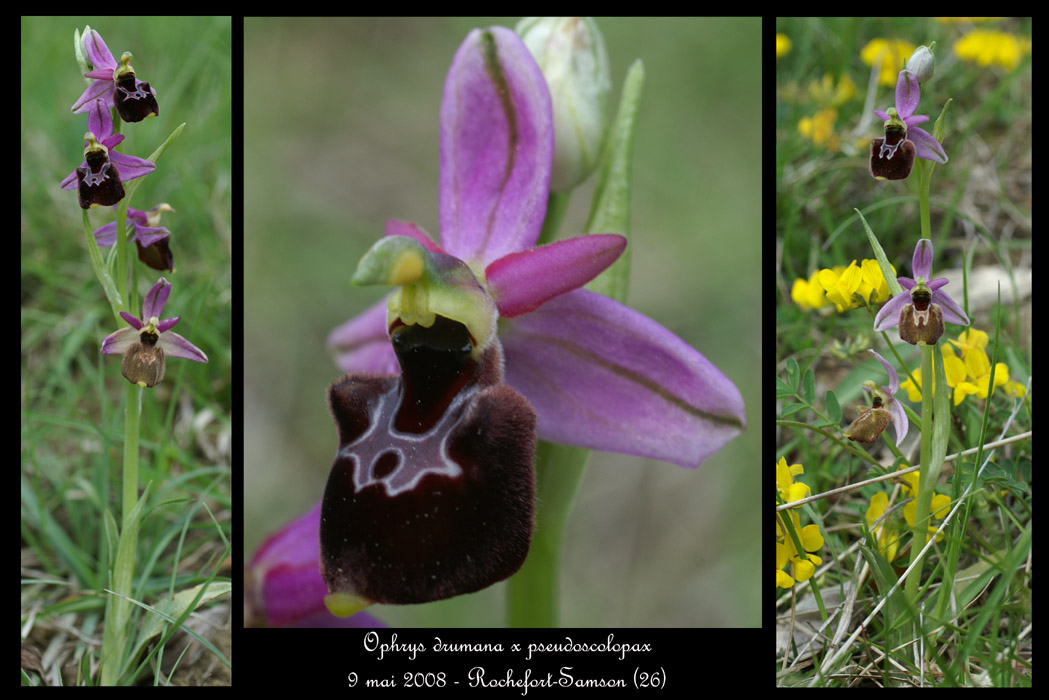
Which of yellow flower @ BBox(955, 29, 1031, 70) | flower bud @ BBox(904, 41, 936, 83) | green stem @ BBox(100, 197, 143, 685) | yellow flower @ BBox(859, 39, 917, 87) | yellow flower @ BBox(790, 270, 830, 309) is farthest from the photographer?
yellow flower @ BBox(955, 29, 1031, 70)

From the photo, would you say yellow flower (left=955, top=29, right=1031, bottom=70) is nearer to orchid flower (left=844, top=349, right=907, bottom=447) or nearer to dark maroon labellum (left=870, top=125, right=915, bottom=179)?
dark maroon labellum (left=870, top=125, right=915, bottom=179)

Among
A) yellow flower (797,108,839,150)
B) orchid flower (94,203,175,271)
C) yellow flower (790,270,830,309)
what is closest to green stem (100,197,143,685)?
orchid flower (94,203,175,271)

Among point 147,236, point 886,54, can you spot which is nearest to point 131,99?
point 147,236

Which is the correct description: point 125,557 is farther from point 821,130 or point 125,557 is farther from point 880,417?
point 821,130

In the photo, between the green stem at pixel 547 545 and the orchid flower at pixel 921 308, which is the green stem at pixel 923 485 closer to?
the orchid flower at pixel 921 308

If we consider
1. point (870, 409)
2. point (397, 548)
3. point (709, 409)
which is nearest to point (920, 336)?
point (870, 409)

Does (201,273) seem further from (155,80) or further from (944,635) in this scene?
(944,635)
